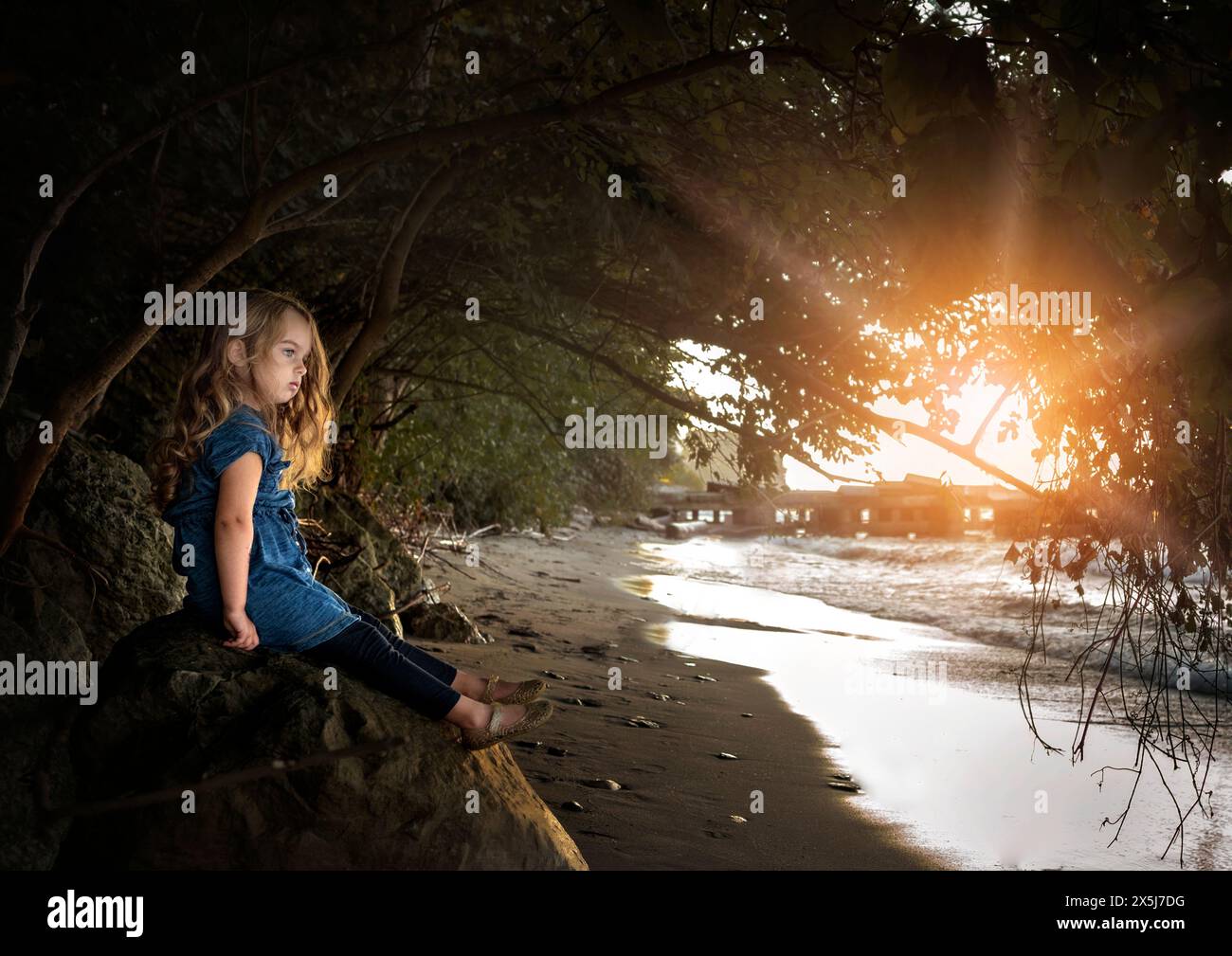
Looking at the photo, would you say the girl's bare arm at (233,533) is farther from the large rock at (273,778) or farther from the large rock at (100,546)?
the large rock at (100,546)

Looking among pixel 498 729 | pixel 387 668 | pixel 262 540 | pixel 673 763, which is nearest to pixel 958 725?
pixel 673 763

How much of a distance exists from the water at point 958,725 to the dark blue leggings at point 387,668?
2316 mm

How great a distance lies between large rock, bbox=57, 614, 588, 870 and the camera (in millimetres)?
2891

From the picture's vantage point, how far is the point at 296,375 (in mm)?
3674

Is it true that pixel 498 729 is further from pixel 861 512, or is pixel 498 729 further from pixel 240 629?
pixel 861 512

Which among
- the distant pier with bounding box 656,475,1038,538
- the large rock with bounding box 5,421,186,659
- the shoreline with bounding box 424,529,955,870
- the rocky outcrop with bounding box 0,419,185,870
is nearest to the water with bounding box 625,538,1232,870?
the shoreline with bounding box 424,529,955,870

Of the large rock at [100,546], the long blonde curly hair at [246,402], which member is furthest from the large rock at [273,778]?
the large rock at [100,546]

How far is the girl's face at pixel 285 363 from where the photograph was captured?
3.59 meters

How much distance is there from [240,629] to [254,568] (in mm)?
223

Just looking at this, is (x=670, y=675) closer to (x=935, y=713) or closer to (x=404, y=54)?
(x=935, y=713)

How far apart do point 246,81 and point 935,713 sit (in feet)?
21.6

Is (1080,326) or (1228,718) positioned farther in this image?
(1228,718)
